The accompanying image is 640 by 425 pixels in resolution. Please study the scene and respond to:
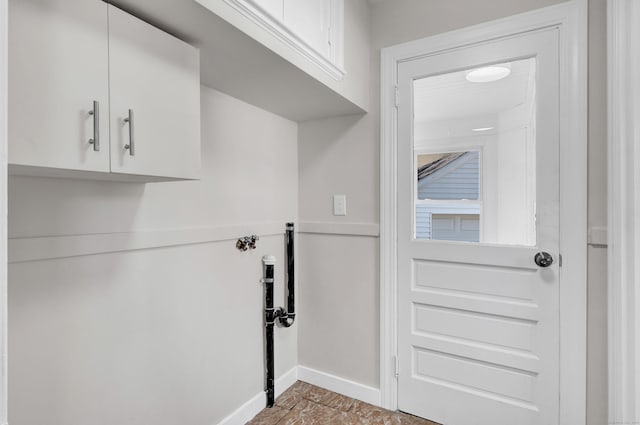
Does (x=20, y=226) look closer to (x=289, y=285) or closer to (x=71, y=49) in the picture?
(x=71, y=49)

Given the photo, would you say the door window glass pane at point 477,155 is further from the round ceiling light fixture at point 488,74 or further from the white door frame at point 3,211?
the white door frame at point 3,211

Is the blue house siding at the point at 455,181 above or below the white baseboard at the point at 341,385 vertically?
above

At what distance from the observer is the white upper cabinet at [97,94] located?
748 millimetres

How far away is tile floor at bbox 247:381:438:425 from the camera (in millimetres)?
1840

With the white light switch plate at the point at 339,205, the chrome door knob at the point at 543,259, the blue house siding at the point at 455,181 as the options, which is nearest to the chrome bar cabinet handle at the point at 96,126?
the white light switch plate at the point at 339,205

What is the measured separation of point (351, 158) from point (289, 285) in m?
0.85

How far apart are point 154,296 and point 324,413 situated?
3.77 feet

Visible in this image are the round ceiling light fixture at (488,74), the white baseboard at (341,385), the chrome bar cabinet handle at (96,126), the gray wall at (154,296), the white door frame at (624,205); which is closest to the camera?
the chrome bar cabinet handle at (96,126)

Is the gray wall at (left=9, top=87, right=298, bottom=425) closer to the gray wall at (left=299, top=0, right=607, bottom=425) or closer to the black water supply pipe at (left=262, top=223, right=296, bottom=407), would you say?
the black water supply pipe at (left=262, top=223, right=296, bottom=407)

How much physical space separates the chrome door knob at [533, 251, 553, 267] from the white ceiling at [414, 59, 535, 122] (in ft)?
2.32

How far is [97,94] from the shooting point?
2.87ft

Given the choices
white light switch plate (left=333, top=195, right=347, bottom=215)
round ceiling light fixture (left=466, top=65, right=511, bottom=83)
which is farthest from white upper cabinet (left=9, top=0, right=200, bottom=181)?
round ceiling light fixture (left=466, top=65, right=511, bottom=83)

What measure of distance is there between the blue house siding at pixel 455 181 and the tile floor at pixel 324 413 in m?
1.20

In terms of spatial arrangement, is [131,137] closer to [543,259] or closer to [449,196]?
[449,196]
